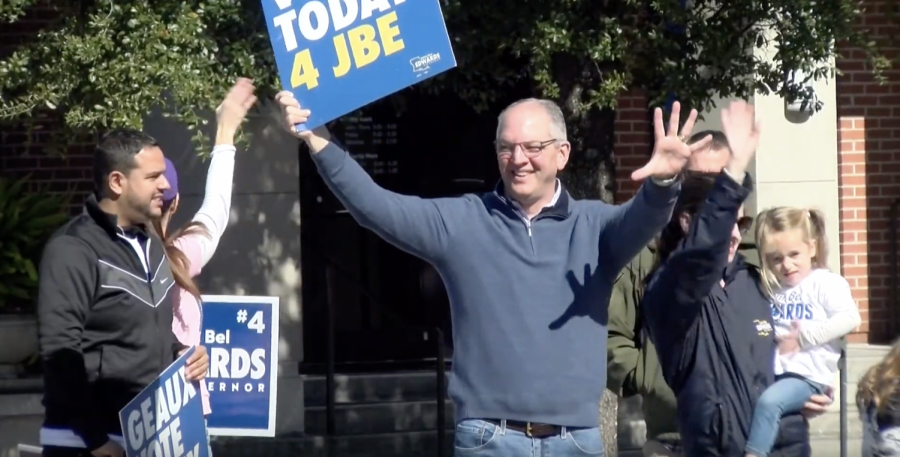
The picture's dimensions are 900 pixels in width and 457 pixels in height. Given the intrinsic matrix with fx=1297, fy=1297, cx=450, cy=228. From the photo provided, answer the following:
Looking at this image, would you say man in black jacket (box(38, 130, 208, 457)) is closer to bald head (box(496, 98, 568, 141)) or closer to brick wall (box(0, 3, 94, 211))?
bald head (box(496, 98, 568, 141))

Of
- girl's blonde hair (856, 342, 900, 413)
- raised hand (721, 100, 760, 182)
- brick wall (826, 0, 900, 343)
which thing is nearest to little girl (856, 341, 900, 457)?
girl's blonde hair (856, 342, 900, 413)


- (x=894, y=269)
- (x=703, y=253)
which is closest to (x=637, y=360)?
(x=703, y=253)

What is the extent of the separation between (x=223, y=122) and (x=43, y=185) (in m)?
4.71

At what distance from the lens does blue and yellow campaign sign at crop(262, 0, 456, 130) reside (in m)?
3.98

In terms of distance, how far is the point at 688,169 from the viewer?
13.7ft

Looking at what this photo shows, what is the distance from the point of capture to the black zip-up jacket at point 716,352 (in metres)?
4.20

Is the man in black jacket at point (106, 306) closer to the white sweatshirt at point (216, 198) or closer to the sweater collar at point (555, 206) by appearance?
the white sweatshirt at point (216, 198)

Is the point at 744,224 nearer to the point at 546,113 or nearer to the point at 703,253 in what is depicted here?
the point at 703,253

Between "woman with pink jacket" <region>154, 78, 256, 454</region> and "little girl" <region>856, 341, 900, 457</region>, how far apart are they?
2.17 m

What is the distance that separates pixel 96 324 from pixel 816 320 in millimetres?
2511

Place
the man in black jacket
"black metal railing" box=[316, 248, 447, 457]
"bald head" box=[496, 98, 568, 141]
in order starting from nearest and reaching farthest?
"bald head" box=[496, 98, 568, 141]
the man in black jacket
"black metal railing" box=[316, 248, 447, 457]

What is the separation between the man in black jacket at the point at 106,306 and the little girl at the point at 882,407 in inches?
82.2

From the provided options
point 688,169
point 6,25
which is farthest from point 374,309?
point 688,169

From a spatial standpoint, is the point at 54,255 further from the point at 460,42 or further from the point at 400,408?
the point at 400,408
